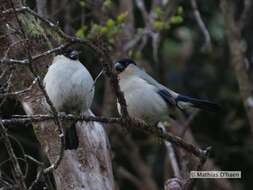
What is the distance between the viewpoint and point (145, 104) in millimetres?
5734

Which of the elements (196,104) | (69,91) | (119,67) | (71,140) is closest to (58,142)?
(71,140)

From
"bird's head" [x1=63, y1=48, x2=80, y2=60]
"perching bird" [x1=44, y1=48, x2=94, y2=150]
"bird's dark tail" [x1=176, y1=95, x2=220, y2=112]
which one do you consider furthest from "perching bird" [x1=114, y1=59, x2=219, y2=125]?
"perching bird" [x1=44, y1=48, x2=94, y2=150]

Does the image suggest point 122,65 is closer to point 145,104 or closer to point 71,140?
point 145,104

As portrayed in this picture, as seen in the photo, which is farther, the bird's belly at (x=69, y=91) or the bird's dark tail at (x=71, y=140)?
the bird's dark tail at (x=71, y=140)

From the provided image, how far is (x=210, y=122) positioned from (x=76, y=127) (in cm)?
363

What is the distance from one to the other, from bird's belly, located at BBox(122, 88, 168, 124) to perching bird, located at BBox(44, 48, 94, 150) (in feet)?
1.44

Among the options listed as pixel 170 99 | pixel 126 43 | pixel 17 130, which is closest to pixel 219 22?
pixel 126 43

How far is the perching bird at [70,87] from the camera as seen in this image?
210 inches

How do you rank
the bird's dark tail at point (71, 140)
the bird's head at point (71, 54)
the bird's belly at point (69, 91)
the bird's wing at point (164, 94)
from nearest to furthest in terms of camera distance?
the bird's belly at point (69, 91)
the bird's dark tail at point (71, 140)
the bird's head at point (71, 54)
the bird's wing at point (164, 94)

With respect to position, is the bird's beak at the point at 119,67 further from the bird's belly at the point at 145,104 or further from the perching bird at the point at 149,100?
the bird's belly at the point at 145,104

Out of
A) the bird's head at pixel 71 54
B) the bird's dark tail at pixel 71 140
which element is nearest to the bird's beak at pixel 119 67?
the bird's head at pixel 71 54

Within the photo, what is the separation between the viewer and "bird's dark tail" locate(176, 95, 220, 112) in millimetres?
5617

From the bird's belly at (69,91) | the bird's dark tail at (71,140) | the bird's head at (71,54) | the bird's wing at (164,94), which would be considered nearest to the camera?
the bird's belly at (69,91)

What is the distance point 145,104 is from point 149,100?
0.05 m
